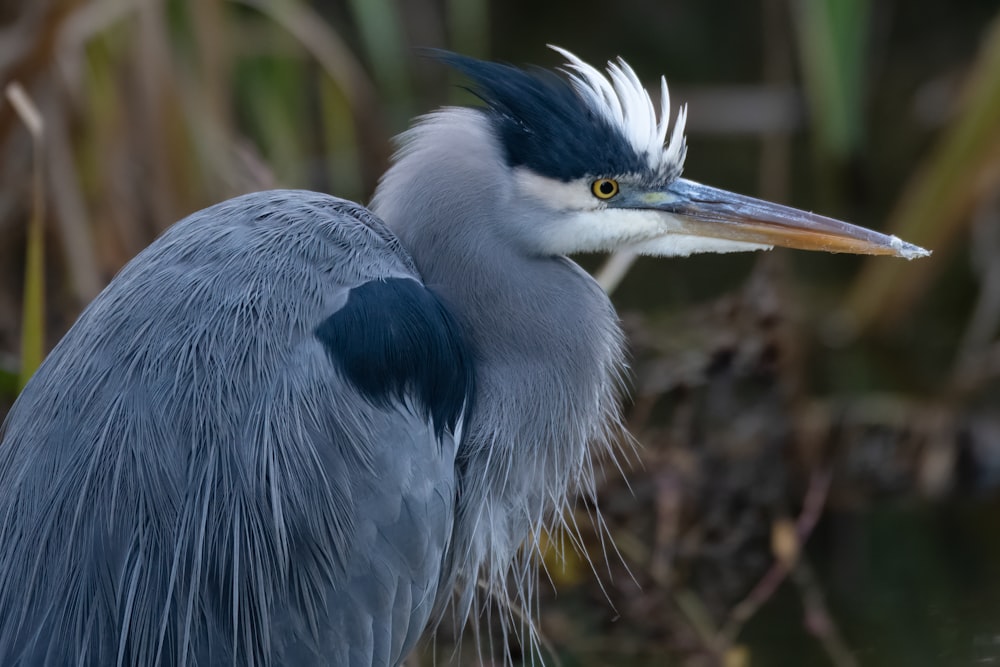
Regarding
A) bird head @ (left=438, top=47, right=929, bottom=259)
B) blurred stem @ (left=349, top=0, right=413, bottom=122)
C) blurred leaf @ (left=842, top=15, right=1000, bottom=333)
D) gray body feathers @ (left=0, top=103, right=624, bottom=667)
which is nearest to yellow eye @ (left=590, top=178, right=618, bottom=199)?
bird head @ (left=438, top=47, right=929, bottom=259)

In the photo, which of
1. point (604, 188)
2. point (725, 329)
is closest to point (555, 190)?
point (604, 188)

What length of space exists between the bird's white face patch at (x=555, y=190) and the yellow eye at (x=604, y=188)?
0.01 metres

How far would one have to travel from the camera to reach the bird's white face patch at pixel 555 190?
2686mm

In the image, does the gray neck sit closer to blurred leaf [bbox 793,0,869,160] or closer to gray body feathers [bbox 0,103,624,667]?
gray body feathers [bbox 0,103,624,667]

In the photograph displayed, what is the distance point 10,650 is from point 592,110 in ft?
4.63

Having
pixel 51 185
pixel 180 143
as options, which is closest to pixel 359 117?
pixel 180 143

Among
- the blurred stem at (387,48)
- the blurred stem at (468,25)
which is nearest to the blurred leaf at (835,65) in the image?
the blurred stem at (468,25)

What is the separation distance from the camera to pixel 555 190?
2688 millimetres

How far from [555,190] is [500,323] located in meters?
0.28

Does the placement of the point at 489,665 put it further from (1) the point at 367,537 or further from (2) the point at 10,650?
(2) the point at 10,650

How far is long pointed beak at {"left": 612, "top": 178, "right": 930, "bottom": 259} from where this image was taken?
2787 mm

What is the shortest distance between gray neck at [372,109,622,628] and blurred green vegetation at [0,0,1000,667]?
479mm

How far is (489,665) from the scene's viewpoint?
11.8 feet

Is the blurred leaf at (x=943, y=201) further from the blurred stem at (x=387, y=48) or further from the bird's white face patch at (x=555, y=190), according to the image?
the bird's white face patch at (x=555, y=190)
